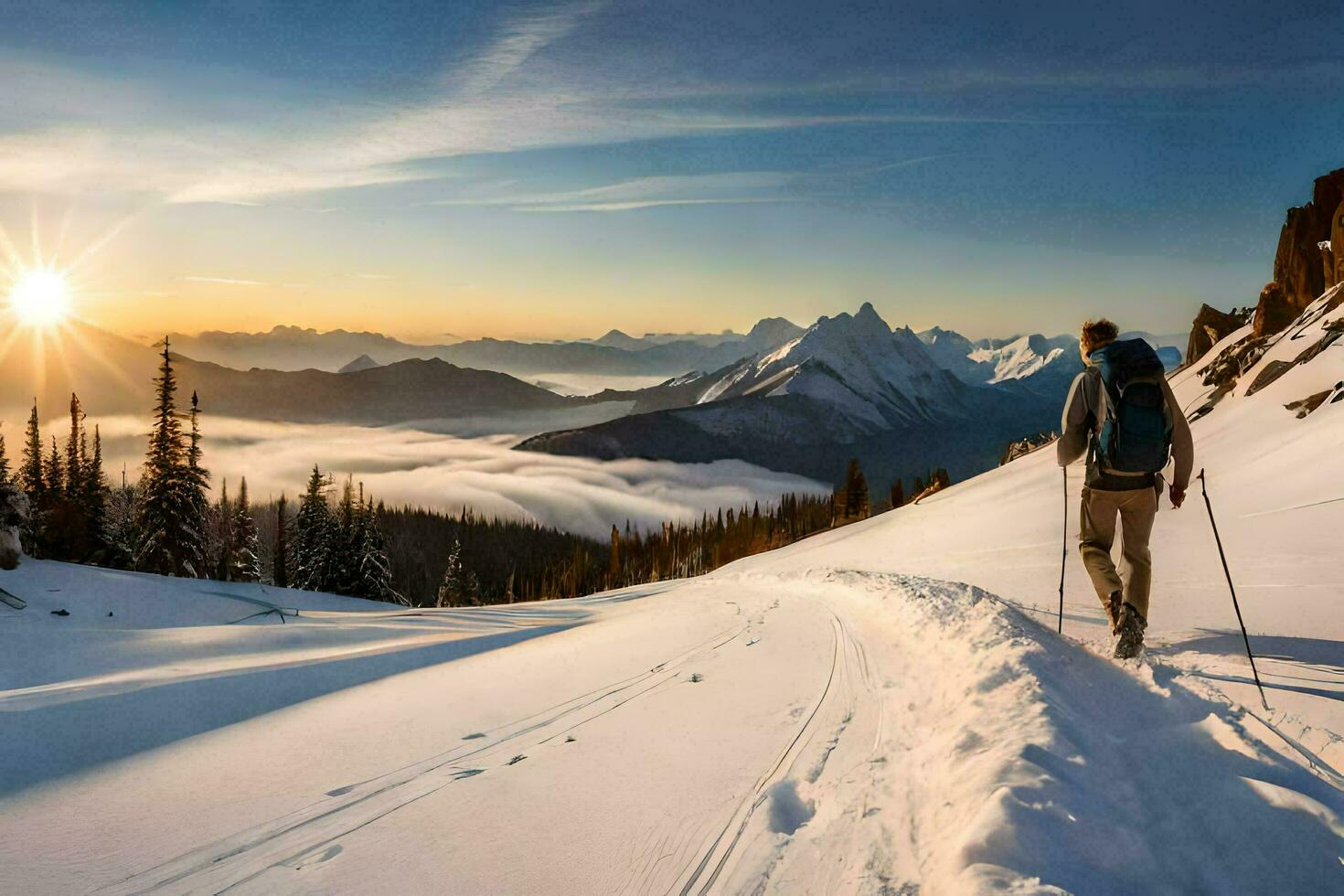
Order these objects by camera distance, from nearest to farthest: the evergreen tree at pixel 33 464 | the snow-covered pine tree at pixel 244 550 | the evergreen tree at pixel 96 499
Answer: the evergreen tree at pixel 96 499 → the evergreen tree at pixel 33 464 → the snow-covered pine tree at pixel 244 550

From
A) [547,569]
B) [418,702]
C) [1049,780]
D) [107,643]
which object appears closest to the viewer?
[1049,780]

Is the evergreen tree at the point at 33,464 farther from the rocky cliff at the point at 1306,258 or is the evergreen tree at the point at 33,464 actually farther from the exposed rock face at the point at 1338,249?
the exposed rock face at the point at 1338,249

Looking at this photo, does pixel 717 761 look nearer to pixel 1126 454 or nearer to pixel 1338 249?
→ pixel 1126 454

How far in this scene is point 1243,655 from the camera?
23.0 ft

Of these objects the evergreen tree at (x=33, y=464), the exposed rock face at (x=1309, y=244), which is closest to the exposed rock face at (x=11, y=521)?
the evergreen tree at (x=33, y=464)

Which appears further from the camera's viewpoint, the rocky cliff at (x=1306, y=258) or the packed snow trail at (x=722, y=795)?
the rocky cliff at (x=1306, y=258)

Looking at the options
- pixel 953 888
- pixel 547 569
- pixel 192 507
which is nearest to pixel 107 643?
pixel 953 888

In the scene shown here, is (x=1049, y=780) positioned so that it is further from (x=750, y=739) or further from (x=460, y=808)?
(x=460, y=808)

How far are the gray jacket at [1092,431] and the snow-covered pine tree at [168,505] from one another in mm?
43650

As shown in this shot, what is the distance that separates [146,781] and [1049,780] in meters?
5.25

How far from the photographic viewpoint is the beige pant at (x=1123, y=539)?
6.94m

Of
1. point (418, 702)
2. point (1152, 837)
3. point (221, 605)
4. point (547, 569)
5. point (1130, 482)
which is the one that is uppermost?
point (1130, 482)

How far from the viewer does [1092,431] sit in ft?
24.0

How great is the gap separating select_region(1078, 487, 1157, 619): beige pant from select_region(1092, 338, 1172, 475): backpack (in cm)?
34
